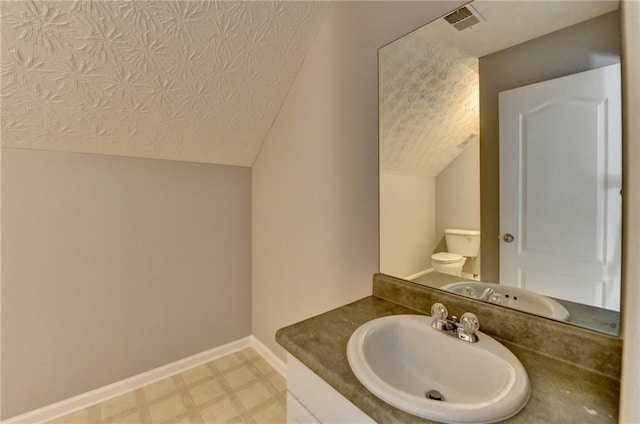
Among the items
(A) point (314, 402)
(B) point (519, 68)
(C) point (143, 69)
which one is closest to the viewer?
(A) point (314, 402)

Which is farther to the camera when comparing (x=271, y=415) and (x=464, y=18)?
(x=271, y=415)

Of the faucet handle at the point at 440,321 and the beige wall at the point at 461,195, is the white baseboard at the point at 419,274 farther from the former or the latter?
the faucet handle at the point at 440,321

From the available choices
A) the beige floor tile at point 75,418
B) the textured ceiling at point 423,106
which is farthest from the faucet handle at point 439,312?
the beige floor tile at point 75,418

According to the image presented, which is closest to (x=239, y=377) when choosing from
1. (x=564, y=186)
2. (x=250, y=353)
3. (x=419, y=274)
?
(x=250, y=353)

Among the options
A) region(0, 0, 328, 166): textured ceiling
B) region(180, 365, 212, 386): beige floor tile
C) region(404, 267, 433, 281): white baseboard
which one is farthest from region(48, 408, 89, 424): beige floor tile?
region(404, 267, 433, 281): white baseboard

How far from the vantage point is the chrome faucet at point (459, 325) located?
2.54ft

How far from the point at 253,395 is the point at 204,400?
0.29 meters

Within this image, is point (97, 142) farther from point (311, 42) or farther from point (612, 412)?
point (612, 412)

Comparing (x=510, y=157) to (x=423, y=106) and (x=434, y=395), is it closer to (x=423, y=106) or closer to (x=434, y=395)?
(x=423, y=106)

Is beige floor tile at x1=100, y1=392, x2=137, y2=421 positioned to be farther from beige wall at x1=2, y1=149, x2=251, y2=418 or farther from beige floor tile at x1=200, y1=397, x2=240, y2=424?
beige floor tile at x1=200, y1=397, x2=240, y2=424

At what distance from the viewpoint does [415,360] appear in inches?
33.5

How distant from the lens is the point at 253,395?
1.70m

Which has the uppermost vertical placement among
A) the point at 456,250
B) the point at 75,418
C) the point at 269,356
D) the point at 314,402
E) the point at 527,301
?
the point at 456,250

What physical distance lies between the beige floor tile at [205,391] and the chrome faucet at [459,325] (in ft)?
5.02
